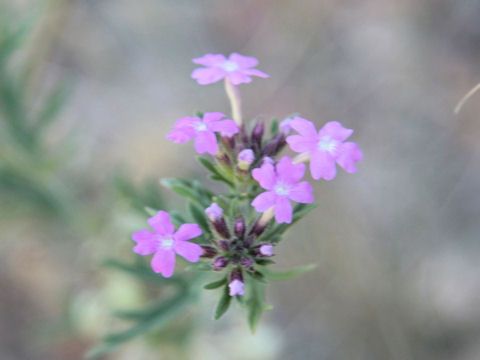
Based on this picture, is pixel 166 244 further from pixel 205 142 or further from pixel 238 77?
pixel 238 77

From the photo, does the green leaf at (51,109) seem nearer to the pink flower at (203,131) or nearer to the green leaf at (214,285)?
the pink flower at (203,131)

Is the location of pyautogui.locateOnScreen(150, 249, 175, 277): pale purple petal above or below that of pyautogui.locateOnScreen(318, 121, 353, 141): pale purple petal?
below

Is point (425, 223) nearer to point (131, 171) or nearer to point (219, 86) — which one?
point (219, 86)

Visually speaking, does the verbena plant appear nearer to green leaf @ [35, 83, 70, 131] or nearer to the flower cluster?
the flower cluster

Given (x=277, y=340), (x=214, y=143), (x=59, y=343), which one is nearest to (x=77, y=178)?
(x=59, y=343)

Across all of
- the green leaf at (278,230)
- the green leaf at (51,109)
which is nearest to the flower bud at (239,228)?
the green leaf at (278,230)

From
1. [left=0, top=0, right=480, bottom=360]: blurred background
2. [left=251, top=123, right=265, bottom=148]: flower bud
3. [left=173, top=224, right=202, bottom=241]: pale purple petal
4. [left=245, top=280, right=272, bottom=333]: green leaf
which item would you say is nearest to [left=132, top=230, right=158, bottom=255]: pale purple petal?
[left=173, top=224, right=202, bottom=241]: pale purple petal

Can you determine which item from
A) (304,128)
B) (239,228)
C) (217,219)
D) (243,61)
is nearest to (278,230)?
(239,228)
